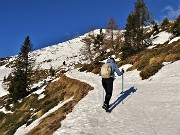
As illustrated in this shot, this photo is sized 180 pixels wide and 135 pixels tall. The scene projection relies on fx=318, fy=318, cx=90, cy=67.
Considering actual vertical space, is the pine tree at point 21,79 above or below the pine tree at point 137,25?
below

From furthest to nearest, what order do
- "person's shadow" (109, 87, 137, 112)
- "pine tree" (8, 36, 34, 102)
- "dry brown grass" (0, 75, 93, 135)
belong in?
"pine tree" (8, 36, 34, 102) → "dry brown grass" (0, 75, 93, 135) → "person's shadow" (109, 87, 137, 112)

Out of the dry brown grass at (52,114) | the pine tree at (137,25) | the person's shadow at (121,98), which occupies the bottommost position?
the dry brown grass at (52,114)

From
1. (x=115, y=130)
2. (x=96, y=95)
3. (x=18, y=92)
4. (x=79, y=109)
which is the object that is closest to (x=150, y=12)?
(x=18, y=92)

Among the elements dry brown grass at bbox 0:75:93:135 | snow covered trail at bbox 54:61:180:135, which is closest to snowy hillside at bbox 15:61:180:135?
snow covered trail at bbox 54:61:180:135

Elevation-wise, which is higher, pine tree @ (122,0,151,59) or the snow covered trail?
pine tree @ (122,0,151,59)

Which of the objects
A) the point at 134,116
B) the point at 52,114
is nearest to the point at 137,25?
the point at 52,114

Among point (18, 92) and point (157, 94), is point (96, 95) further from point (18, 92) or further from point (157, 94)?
point (18, 92)

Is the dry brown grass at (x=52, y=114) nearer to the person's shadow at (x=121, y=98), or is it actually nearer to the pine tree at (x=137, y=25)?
the person's shadow at (x=121, y=98)

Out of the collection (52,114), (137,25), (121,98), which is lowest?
(52,114)

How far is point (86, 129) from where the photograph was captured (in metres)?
12.9

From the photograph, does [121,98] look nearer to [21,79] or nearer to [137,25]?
[21,79]

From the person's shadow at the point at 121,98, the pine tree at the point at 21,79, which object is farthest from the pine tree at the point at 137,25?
the person's shadow at the point at 121,98

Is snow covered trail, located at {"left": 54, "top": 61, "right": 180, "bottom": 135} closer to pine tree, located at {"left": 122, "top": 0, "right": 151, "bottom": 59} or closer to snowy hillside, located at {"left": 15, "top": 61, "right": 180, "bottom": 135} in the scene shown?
snowy hillside, located at {"left": 15, "top": 61, "right": 180, "bottom": 135}

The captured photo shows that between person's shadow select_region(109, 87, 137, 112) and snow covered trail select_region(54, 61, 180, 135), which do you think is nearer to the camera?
snow covered trail select_region(54, 61, 180, 135)
